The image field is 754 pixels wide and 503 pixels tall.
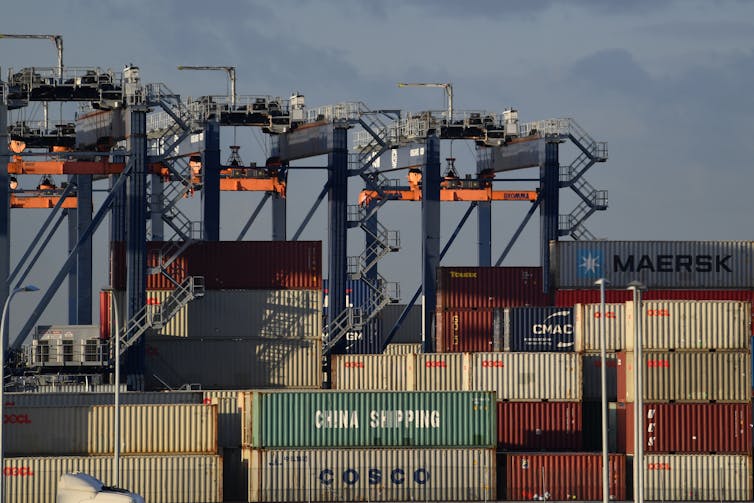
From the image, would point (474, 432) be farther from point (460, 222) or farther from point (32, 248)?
point (460, 222)

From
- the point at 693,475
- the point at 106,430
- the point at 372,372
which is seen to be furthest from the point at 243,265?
the point at 693,475

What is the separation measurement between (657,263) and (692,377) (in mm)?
19140

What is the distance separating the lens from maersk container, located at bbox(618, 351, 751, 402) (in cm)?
6309

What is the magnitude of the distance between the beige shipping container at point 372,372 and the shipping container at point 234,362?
1.93m

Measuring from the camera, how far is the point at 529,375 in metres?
67.2

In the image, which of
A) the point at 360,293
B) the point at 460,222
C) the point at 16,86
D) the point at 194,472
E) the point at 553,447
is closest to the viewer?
the point at 194,472

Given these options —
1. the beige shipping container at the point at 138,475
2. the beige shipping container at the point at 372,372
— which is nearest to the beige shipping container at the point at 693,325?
the beige shipping container at the point at 372,372

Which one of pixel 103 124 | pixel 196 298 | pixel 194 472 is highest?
pixel 103 124

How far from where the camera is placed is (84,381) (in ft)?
253

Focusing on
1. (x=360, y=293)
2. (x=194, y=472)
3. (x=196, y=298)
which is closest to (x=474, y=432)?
(x=194, y=472)

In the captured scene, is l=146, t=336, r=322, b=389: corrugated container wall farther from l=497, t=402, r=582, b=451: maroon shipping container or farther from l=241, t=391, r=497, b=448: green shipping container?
l=241, t=391, r=497, b=448: green shipping container

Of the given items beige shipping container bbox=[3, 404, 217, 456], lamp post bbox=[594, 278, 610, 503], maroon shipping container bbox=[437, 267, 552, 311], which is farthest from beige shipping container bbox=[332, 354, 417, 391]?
lamp post bbox=[594, 278, 610, 503]

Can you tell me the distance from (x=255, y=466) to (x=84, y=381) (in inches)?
716

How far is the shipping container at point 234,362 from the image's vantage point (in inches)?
3054
